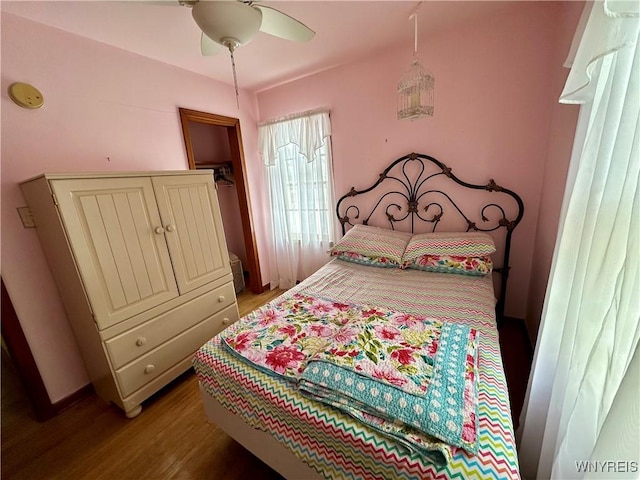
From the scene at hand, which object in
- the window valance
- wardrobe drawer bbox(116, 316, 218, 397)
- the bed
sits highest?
the window valance

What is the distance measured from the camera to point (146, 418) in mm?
1615

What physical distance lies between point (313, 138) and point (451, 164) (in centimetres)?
138

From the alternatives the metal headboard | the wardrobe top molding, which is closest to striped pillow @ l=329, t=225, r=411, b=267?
the metal headboard

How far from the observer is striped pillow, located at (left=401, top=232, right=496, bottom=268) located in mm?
1880

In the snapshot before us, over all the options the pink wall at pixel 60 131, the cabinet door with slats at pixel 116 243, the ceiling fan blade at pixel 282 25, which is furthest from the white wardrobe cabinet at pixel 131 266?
the ceiling fan blade at pixel 282 25

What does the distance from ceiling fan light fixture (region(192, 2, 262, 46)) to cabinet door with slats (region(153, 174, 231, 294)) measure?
3.24 ft

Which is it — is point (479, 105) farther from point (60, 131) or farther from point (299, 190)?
point (60, 131)

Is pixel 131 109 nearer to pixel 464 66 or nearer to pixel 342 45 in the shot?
pixel 342 45

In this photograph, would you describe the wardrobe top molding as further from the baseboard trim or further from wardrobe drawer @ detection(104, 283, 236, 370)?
the baseboard trim

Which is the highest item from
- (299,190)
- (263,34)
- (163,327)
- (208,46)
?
(263,34)

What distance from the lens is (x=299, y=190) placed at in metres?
2.89

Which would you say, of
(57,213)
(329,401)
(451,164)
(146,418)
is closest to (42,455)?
(146,418)

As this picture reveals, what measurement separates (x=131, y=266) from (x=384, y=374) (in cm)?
162

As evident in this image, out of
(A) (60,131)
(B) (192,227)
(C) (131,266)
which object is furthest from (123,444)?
(A) (60,131)
